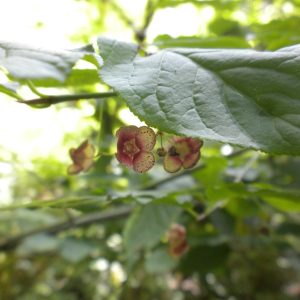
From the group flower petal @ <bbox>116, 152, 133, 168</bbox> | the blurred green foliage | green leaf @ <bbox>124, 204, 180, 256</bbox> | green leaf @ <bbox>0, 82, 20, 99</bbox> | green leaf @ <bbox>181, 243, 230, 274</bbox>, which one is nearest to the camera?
green leaf @ <bbox>0, 82, 20, 99</bbox>

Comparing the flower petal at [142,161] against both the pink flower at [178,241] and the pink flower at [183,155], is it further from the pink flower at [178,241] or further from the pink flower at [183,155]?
the pink flower at [178,241]

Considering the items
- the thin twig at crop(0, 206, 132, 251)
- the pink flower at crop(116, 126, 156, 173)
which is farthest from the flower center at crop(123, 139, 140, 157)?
the thin twig at crop(0, 206, 132, 251)

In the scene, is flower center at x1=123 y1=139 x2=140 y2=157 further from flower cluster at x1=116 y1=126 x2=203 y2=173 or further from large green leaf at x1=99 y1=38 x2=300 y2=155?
large green leaf at x1=99 y1=38 x2=300 y2=155

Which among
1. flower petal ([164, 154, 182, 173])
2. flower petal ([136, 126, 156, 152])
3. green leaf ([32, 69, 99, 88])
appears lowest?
flower petal ([164, 154, 182, 173])

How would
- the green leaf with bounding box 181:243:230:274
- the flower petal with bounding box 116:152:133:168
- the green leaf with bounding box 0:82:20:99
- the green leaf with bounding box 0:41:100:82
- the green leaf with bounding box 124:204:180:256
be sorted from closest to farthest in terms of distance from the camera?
1. the green leaf with bounding box 0:41:100:82
2. the green leaf with bounding box 0:82:20:99
3. the flower petal with bounding box 116:152:133:168
4. the green leaf with bounding box 124:204:180:256
5. the green leaf with bounding box 181:243:230:274

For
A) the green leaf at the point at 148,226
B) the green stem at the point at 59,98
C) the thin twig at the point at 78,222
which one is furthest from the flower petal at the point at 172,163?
the thin twig at the point at 78,222

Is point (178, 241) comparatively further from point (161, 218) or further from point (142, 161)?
point (142, 161)

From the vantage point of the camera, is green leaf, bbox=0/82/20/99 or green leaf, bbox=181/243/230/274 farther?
green leaf, bbox=181/243/230/274
